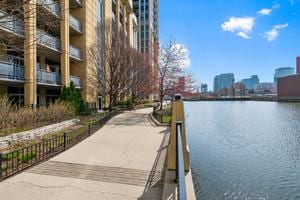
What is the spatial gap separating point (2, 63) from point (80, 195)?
12.2 meters

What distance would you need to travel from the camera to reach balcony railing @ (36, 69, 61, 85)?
17.3m

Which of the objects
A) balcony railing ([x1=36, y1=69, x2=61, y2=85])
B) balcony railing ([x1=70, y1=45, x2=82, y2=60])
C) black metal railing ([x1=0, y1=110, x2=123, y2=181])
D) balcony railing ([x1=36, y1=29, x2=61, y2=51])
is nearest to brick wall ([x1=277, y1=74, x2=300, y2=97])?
balcony railing ([x1=70, y1=45, x2=82, y2=60])

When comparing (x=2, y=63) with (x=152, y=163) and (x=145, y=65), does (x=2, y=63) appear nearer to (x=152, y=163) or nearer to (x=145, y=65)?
(x=152, y=163)

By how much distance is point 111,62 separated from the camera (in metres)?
23.5

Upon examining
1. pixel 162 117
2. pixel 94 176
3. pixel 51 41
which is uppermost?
pixel 51 41

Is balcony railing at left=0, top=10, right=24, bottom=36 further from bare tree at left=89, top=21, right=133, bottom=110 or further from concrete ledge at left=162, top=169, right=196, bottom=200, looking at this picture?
bare tree at left=89, top=21, right=133, bottom=110

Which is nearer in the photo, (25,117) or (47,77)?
(25,117)

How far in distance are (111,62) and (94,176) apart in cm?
1869

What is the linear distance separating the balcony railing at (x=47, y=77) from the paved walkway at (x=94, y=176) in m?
10.6

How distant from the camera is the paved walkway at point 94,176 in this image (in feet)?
16.2

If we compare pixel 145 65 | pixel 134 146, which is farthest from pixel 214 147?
pixel 145 65

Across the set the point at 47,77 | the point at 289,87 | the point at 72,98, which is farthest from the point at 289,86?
Result: the point at 47,77

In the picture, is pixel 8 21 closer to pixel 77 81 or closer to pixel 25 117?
pixel 25 117

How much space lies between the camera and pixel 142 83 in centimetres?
3119
